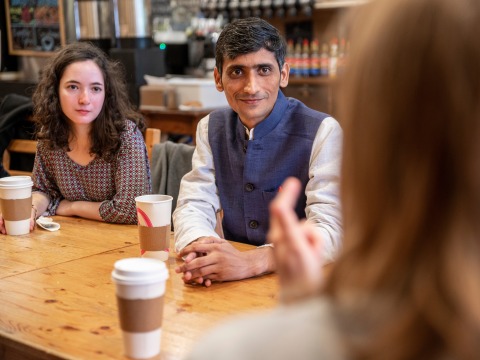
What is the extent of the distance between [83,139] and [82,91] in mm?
191

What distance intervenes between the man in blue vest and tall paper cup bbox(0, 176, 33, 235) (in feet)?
1.66

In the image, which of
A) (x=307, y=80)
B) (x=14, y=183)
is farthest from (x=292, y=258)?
(x=307, y=80)

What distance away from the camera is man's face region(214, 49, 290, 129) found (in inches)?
87.0

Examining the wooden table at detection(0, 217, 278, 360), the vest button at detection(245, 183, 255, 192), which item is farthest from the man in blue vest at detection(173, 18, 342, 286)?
the wooden table at detection(0, 217, 278, 360)

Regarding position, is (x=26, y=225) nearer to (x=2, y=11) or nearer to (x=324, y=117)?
(x=324, y=117)

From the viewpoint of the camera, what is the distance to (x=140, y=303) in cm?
123

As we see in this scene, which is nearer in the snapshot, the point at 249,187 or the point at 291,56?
the point at 249,187

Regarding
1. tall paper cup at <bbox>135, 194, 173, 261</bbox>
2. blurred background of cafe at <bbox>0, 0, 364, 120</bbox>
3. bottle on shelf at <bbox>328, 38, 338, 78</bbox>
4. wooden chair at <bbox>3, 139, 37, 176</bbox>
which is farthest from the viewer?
bottle on shelf at <bbox>328, 38, 338, 78</bbox>

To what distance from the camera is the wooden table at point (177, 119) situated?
5113mm

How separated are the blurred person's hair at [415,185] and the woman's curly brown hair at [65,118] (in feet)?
6.65

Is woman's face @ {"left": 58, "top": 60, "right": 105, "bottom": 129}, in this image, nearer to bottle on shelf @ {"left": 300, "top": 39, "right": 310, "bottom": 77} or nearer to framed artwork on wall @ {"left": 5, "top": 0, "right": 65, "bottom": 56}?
bottle on shelf @ {"left": 300, "top": 39, "right": 310, "bottom": 77}

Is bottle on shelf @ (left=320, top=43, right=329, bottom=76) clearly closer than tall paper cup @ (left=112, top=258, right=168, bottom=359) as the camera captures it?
No

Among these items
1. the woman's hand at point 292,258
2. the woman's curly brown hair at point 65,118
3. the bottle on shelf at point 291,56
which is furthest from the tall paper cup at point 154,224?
the bottle on shelf at point 291,56

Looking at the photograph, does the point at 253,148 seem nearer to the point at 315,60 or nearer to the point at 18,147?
the point at 18,147
